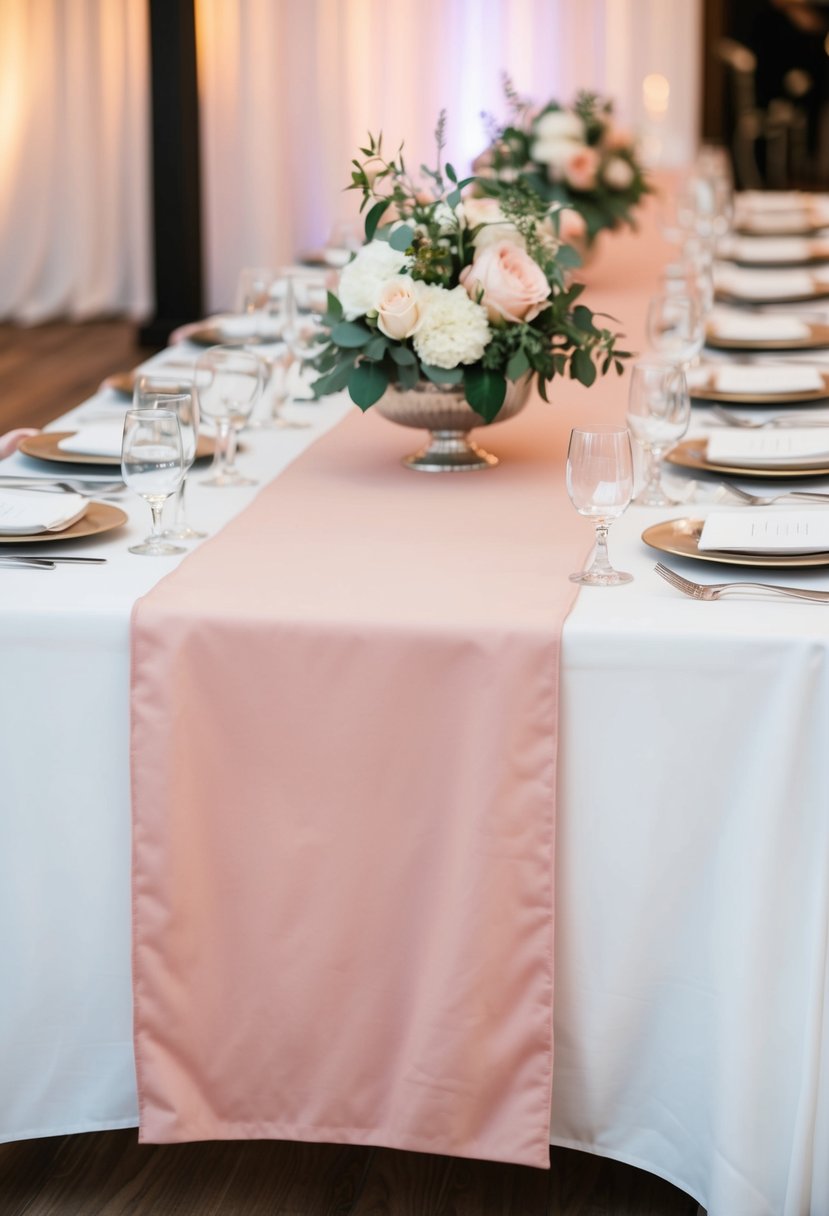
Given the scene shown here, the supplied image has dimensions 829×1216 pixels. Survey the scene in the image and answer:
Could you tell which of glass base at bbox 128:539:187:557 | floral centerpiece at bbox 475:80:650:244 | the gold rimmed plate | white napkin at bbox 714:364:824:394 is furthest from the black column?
glass base at bbox 128:539:187:557

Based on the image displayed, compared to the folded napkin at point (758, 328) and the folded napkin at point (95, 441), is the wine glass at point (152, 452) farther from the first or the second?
the folded napkin at point (758, 328)

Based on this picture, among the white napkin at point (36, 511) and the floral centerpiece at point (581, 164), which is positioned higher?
the floral centerpiece at point (581, 164)

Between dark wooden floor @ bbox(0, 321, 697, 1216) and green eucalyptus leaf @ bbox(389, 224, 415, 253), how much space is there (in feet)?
3.46

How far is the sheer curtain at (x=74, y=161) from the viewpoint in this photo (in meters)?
7.47

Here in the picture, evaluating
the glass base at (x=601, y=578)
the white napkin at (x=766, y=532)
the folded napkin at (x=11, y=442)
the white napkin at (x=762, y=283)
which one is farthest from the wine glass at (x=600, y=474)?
the white napkin at (x=762, y=283)

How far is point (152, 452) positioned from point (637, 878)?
2.15ft

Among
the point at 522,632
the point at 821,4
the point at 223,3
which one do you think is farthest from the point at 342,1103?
the point at 821,4

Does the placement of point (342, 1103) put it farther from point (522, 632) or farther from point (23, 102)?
point (23, 102)

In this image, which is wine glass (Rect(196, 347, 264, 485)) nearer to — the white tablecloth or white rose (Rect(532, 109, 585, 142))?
the white tablecloth

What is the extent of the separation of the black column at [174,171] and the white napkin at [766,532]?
18.1ft

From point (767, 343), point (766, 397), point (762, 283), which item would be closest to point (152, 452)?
point (766, 397)

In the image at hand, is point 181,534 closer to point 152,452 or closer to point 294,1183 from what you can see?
point 152,452

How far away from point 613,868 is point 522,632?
0.25 m

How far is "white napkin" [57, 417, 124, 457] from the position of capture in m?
2.06
